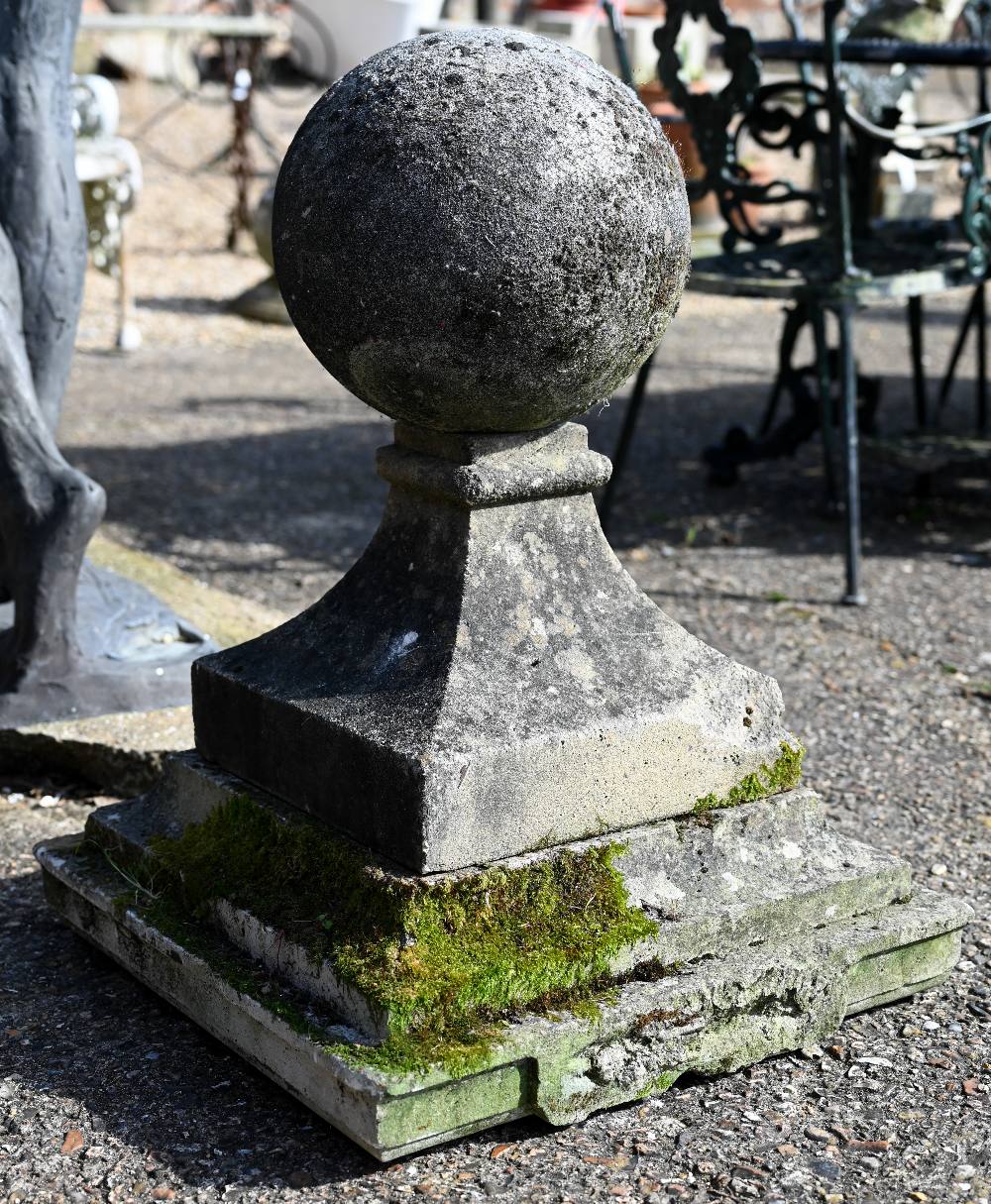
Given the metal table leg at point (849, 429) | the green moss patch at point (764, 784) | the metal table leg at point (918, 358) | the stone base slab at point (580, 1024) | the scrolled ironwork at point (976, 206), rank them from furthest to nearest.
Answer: the metal table leg at point (918, 358)
the scrolled ironwork at point (976, 206)
the metal table leg at point (849, 429)
the green moss patch at point (764, 784)
the stone base slab at point (580, 1024)

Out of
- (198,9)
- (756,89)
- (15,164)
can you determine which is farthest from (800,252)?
(198,9)

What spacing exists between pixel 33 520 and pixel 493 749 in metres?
1.43

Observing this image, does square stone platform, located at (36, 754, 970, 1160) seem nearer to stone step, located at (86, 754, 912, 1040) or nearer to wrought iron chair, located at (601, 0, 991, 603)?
stone step, located at (86, 754, 912, 1040)

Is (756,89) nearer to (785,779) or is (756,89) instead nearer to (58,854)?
(785,779)

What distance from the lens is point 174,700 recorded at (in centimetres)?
353

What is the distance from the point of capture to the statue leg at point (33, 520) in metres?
3.28

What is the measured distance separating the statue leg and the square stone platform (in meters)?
0.69

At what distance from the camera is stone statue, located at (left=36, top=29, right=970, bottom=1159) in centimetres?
223

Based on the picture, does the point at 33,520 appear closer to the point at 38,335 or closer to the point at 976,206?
the point at 38,335

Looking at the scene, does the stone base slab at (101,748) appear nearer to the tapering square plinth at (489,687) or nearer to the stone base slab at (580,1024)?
the stone base slab at (580,1024)

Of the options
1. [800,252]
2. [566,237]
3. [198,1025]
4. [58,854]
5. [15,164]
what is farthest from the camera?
[800,252]

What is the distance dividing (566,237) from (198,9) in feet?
41.2

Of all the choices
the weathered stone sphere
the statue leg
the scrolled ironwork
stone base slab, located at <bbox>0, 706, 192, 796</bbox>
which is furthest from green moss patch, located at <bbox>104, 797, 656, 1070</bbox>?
the scrolled ironwork

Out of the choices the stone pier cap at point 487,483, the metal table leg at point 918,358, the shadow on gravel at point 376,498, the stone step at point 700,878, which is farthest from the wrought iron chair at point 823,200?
the stone pier cap at point 487,483
